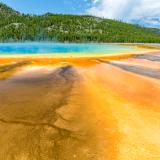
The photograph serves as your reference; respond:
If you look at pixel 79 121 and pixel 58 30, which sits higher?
pixel 79 121

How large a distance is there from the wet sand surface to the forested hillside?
10185 cm

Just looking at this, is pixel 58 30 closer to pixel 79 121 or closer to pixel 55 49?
pixel 55 49

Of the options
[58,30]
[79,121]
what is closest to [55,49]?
[79,121]

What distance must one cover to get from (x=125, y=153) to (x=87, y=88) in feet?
24.7

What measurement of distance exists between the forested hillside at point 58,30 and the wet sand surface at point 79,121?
10185cm

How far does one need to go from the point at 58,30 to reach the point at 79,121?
5212 inches

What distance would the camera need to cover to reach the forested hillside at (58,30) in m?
119

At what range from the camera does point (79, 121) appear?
28.6 feet

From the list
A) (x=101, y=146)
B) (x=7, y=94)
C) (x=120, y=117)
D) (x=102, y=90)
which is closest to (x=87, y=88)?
(x=102, y=90)

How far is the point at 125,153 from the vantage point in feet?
21.6

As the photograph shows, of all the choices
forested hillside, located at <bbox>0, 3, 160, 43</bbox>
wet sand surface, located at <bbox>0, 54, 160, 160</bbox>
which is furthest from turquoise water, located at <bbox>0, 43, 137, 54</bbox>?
forested hillside, located at <bbox>0, 3, 160, 43</bbox>

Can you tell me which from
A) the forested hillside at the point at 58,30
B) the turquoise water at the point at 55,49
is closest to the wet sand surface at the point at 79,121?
the turquoise water at the point at 55,49

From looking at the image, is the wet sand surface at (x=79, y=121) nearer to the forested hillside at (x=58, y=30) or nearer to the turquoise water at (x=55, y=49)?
the turquoise water at (x=55, y=49)

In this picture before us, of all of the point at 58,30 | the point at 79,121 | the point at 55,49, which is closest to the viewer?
the point at 79,121
